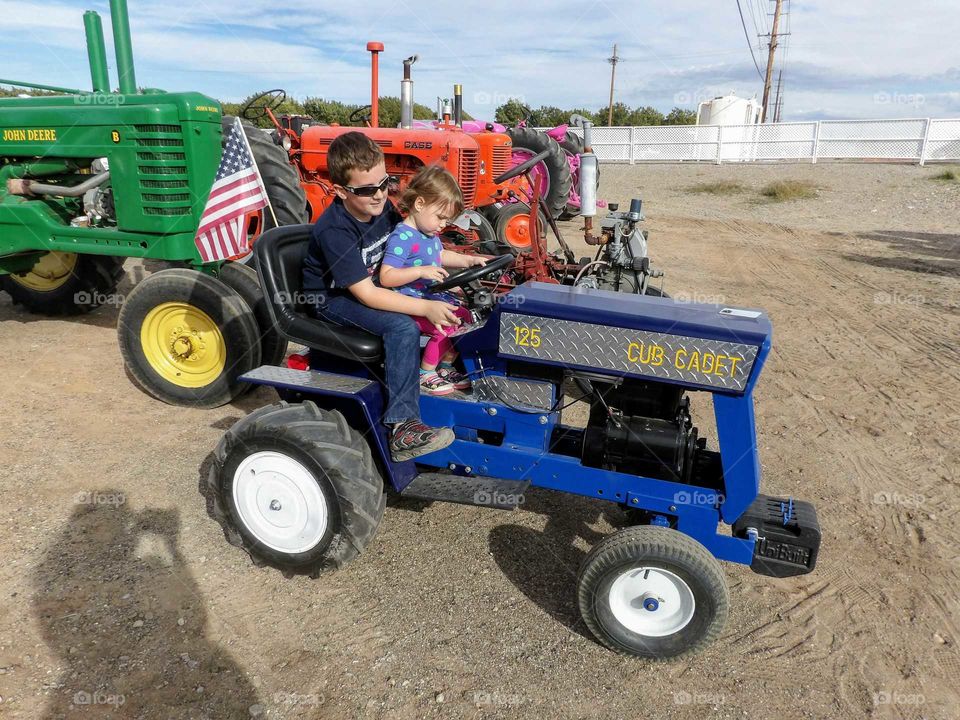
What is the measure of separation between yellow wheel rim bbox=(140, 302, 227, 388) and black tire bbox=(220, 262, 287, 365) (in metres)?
0.25

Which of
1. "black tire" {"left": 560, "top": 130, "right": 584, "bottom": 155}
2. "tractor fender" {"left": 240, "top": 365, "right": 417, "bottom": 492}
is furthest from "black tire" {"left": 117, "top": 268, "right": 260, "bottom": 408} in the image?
"black tire" {"left": 560, "top": 130, "right": 584, "bottom": 155}

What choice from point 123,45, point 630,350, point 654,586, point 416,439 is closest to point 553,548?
point 654,586

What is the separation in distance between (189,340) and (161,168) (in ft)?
3.96

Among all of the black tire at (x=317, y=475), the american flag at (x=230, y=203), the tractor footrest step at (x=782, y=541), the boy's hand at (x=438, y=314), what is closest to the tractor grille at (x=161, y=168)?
the american flag at (x=230, y=203)

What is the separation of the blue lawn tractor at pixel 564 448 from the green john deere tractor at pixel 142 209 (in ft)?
5.16

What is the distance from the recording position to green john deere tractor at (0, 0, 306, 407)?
4320mm

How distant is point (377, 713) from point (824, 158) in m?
21.3

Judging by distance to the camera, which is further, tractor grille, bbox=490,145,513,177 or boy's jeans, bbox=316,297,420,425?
tractor grille, bbox=490,145,513,177

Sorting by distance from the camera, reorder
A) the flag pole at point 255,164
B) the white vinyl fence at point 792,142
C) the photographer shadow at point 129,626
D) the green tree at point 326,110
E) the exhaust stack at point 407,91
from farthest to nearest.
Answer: the green tree at point 326,110, the white vinyl fence at point 792,142, the exhaust stack at point 407,91, the flag pole at point 255,164, the photographer shadow at point 129,626

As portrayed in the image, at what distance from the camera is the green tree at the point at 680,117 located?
36975 millimetres

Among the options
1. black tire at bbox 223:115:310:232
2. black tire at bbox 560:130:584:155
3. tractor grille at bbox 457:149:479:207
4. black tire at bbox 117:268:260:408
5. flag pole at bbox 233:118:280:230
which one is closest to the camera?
black tire at bbox 117:268:260:408

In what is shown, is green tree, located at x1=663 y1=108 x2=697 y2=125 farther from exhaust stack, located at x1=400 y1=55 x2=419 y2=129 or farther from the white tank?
exhaust stack, located at x1=400 y1=55 x2=419 y2=129

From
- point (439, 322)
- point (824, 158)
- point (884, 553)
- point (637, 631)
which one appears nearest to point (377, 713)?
point (637, 631)

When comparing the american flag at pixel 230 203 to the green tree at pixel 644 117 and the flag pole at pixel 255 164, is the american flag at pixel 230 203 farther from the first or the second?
the green tree at pixel 644 117
